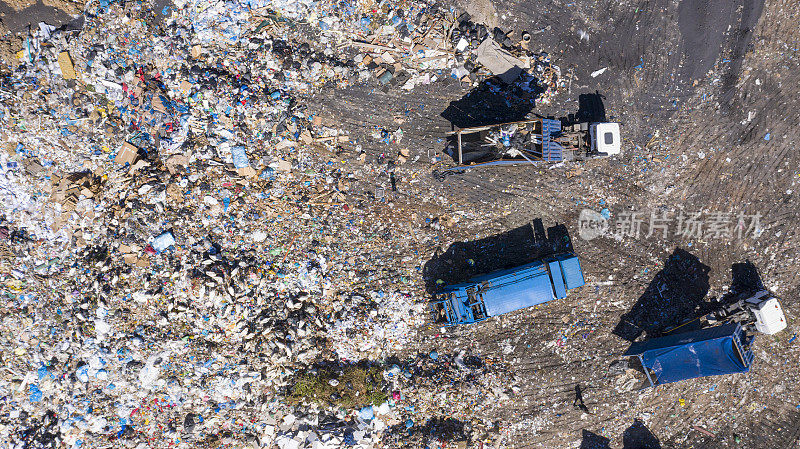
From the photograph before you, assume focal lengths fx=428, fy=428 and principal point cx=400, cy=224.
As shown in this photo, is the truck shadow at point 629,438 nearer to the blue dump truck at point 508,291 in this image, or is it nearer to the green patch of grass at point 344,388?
the blue dump truck at point 508,291

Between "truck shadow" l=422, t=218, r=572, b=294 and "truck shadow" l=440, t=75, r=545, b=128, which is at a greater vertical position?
"truck shadow" l=440, t=75, r=545, b=128

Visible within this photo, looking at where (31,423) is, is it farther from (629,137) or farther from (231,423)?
(629,137)

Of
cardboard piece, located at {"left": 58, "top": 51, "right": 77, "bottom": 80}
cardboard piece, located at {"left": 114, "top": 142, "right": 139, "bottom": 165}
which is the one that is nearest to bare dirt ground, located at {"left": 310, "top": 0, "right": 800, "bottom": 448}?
cardboard piece, located at {"left": 114, "top": 142, "right": 139, "bottom": 165}

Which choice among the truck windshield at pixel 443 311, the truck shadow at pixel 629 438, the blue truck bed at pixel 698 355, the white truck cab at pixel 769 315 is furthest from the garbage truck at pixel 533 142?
the truck shadow at pixel 629 438

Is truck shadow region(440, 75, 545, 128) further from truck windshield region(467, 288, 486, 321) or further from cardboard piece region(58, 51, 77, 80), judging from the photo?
cardboard piece region(58, 51, 77, 80)

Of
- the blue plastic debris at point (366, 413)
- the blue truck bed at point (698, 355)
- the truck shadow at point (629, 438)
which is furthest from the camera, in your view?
the truck shadow at point (629, 438)

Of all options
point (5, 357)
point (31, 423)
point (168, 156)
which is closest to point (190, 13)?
point (168, 156)
